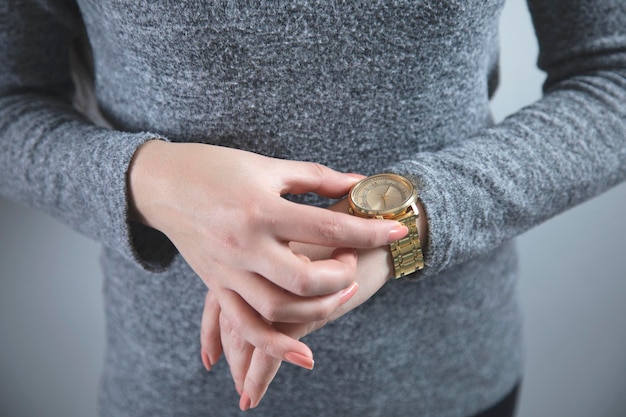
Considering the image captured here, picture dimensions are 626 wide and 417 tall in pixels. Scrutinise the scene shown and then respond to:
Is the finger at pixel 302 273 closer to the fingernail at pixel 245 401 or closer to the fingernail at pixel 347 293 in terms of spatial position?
the fingernail at pixel 347 293

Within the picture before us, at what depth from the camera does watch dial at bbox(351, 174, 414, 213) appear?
0.56 meters

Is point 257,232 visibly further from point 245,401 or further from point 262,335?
point 245,401

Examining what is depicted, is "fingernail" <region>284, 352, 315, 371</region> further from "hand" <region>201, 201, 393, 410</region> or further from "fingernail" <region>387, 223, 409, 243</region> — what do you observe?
"fingernail" <region>387, 223, 409, 243</region>

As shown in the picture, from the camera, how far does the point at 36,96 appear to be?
74 cm

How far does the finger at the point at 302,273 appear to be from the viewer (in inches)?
20.0

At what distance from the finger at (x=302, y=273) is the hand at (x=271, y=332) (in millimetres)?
43

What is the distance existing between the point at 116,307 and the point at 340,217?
16.4 inches

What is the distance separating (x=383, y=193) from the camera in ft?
1.86

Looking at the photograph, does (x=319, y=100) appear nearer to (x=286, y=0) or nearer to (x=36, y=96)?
(x=286, y=0)

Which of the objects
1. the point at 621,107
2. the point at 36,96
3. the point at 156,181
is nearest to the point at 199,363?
the point at 156,181

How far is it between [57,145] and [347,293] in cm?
36


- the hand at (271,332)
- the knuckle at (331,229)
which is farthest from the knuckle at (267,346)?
the knuckle at (331,229)

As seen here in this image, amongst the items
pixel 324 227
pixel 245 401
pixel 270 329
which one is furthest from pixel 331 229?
pixel 245 401

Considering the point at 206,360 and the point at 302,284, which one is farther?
the point at 206,360
